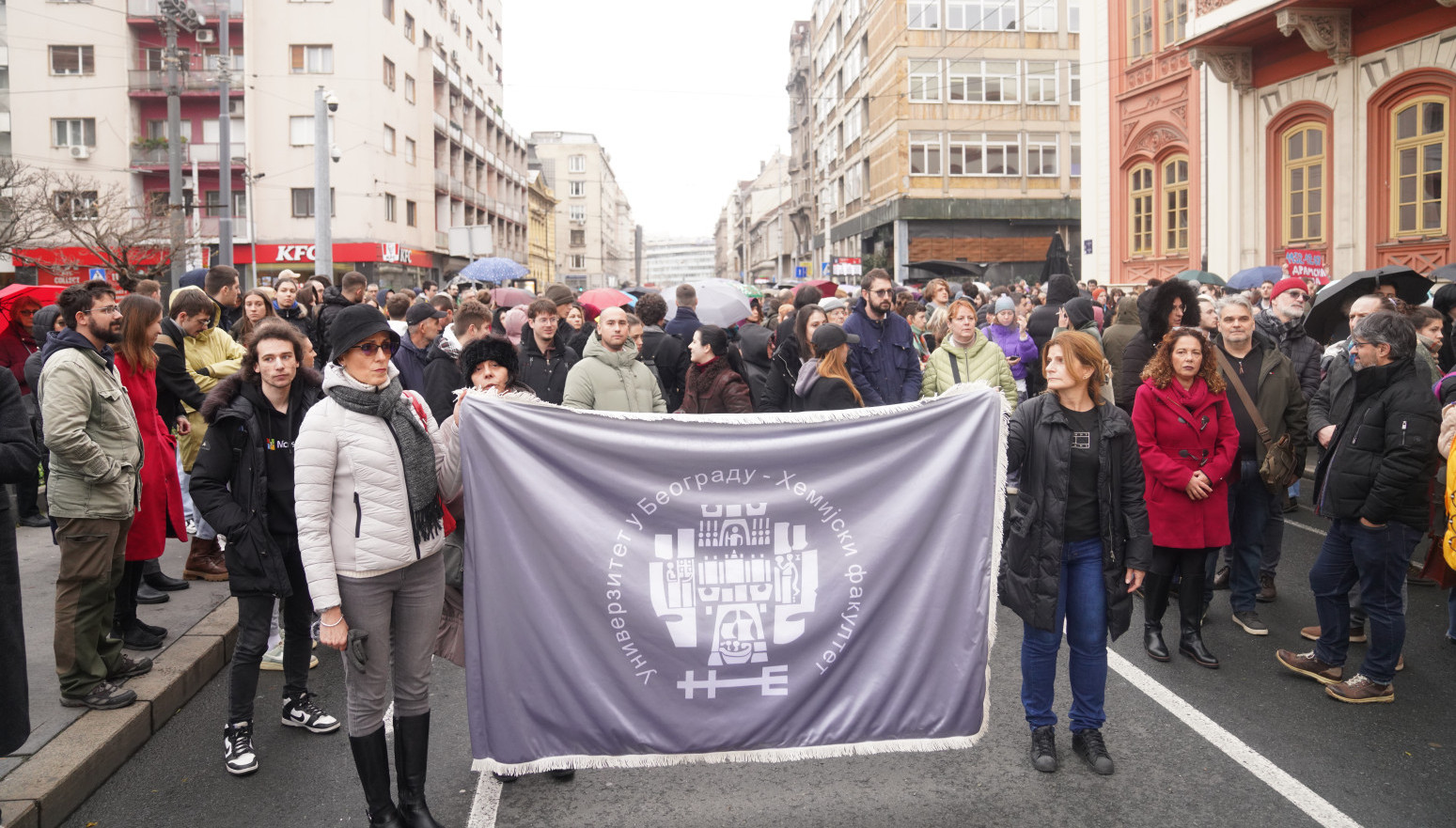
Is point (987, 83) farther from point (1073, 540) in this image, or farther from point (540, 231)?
point (540, 231)

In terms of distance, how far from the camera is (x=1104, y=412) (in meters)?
4.87

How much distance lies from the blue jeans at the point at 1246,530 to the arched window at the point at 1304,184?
14886 millimetres

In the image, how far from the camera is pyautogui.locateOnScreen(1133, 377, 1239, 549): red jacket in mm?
5910

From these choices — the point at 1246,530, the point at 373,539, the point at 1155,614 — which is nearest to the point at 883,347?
the point at 1246,530

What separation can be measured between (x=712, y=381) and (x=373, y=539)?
4277 millimetres

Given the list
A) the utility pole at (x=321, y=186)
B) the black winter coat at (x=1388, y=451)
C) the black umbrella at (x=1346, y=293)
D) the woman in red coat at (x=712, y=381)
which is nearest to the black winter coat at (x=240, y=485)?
the woman in red coat at (x=712, y=381)

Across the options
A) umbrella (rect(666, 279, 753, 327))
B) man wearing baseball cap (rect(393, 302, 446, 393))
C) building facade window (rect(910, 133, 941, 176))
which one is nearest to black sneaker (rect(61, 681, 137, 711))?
man wearing baseball cap (rect(393, 302, 446, 393))

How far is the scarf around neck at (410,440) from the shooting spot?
158 inches

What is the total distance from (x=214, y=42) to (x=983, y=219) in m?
34.0

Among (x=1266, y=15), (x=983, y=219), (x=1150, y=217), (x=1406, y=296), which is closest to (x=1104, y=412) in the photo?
(x=1406, y=296)

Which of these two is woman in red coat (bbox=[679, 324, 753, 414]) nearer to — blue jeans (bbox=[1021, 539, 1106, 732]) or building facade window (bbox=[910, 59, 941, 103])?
blue jeans (bbox=[1021, 539, 1106, 732])

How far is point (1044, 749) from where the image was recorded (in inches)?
186

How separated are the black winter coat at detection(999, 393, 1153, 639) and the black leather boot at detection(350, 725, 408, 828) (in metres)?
2.66

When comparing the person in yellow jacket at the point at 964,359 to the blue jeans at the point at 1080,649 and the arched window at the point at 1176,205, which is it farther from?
the arched window at the point at 1176,205
